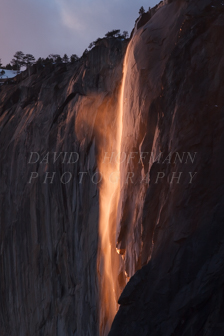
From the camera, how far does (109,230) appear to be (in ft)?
34.8

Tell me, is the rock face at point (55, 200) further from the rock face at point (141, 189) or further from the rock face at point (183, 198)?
the rock face at point (183, 198)

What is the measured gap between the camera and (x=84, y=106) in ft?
43.4

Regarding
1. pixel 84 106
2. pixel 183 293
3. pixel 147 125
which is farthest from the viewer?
pixel 84 106

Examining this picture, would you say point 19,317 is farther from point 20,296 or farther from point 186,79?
point 186,79

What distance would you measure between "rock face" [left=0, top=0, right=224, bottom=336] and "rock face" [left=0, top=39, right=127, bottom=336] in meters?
0.06

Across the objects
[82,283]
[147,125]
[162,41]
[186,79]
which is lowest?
[82,283]

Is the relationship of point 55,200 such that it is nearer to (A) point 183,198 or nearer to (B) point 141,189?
(B) point 141,189

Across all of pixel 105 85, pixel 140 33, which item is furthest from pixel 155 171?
pixel 105 85

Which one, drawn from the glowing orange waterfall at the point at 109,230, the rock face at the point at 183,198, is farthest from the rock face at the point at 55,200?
the rock face at the point at 183,198

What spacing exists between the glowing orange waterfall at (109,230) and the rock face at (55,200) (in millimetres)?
427

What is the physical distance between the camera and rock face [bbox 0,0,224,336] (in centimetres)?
643

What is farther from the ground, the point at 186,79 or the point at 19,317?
the point at 186,79

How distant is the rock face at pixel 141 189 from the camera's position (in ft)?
21.1

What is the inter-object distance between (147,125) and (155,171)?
113 cm
